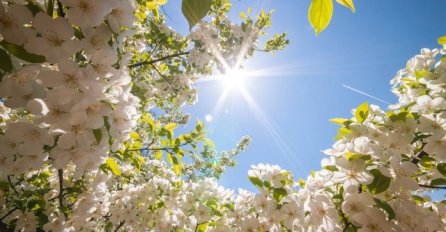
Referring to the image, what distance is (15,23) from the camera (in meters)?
1.32

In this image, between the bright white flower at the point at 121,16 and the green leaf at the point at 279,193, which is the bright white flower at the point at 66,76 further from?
the green leaf at the point at 279,193

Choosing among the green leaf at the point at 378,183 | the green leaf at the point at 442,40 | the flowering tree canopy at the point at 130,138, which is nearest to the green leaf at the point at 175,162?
the flowering tree canopy at the point at 130,138

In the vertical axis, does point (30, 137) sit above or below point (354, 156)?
below

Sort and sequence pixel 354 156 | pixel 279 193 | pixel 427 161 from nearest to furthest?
pixel 354 156, pixel 427 161, pixel 279 193

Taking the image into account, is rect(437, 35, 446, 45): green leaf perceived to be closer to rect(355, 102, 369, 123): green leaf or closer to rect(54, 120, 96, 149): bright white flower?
rect(355, 102, 369, 123): green leaf

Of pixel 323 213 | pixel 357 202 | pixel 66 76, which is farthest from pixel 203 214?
pixel 66 76

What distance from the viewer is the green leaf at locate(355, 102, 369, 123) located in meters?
2.23

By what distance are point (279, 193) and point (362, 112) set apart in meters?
1.01

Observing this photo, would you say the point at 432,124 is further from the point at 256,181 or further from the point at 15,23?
the point at 15,23

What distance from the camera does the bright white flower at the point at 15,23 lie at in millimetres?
1288

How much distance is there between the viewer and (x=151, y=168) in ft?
25.8

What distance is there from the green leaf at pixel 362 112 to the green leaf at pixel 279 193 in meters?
0.91

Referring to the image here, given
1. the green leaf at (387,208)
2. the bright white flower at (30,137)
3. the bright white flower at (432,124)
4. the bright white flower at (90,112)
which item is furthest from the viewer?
the bright white flower at (432,124)

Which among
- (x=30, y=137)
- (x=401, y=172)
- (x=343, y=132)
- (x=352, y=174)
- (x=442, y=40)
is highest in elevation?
(x=442, y=40)
